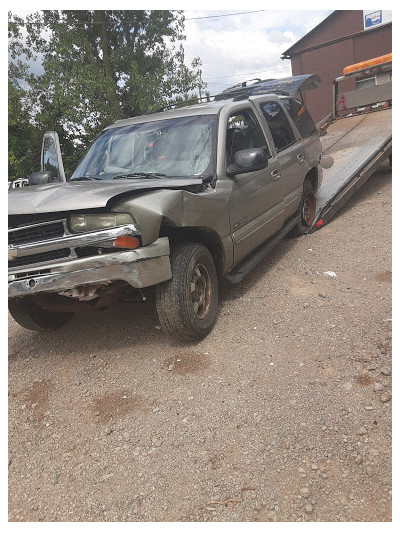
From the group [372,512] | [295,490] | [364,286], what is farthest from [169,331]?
[364,286]

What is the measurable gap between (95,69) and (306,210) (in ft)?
39.5

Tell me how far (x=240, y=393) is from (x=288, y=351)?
60 cm

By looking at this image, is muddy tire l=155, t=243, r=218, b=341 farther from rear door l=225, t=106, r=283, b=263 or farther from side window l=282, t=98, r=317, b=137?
side window l=282, t=98, r=317, b=137

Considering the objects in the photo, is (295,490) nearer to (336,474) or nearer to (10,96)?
(336,474)

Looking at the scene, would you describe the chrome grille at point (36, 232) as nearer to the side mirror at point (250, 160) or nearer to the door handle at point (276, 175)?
the side mirror at point (250, 160)

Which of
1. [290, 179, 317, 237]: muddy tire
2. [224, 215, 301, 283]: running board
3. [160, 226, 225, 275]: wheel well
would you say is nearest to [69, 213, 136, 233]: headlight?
[160, 226, 225, 275]: wheel well

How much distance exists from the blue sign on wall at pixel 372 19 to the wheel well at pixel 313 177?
15.1m

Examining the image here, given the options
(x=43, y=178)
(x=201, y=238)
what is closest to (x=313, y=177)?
(x=201, y=238)

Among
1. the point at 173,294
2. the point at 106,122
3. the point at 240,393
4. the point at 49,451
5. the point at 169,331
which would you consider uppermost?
the point at 106,122

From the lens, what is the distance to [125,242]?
2.69m

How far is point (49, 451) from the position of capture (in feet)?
8.02

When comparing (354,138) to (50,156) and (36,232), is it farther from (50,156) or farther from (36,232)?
(36,232)

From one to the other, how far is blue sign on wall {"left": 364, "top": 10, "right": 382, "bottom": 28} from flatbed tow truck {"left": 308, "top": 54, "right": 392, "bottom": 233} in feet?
29.6

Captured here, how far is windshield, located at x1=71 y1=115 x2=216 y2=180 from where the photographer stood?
3.60 meters
